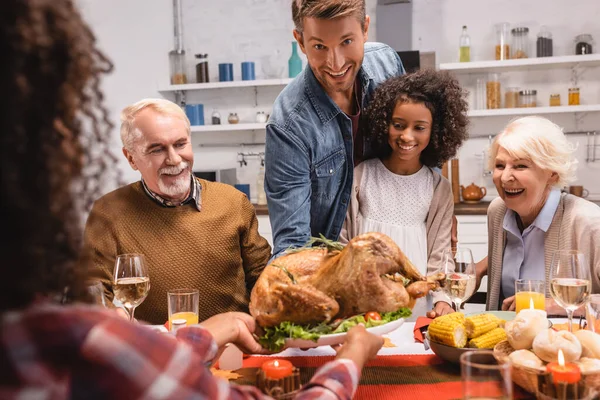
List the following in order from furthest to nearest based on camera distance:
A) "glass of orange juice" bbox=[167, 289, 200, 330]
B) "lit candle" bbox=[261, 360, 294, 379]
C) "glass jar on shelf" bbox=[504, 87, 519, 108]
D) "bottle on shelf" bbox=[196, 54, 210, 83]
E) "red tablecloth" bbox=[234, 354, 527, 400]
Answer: "bottle on shelf" bbox=[196, 54, 210, 83] < "glass jar on shelf" bbox=[504, 87, 519, 108] < "glass of orange juice" bbox=[167, 289, 200, 330] < "red tablecloth" bbox=[234, 354, 527, 400] < "lit candle" bbox=[261, 360, 294, 379]

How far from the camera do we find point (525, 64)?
4707 millimetres

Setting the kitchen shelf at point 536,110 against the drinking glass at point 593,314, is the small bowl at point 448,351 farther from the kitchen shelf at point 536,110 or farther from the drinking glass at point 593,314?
the kitchen shelf at point 536,110

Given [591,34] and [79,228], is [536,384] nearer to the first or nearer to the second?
[79,228]

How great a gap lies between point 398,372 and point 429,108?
1255 millimetres

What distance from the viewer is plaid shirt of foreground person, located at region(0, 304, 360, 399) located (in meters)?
0.61

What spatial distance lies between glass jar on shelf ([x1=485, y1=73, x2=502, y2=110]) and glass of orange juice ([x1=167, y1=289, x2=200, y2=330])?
12.7 feet

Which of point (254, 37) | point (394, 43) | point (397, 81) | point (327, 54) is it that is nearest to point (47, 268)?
point (327, 54)

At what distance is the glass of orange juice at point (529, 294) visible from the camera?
1728 mm

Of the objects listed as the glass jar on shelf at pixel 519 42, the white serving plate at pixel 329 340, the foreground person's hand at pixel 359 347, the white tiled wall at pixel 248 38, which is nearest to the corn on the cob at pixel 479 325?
the white serving plate at pixel 329 340

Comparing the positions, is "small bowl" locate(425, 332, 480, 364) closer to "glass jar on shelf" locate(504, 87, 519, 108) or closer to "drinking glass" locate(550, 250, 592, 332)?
"drinking glass" locate(550, 250, 592, 332)

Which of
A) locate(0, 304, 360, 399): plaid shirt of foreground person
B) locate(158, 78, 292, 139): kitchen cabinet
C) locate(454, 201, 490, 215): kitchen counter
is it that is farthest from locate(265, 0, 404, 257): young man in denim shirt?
locate(158, 78, 292, 139): kitchen cabinet

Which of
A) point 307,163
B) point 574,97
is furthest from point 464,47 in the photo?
point 307,163

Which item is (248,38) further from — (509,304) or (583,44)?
(509,304)

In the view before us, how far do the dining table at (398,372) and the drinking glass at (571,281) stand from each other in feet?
1.12
